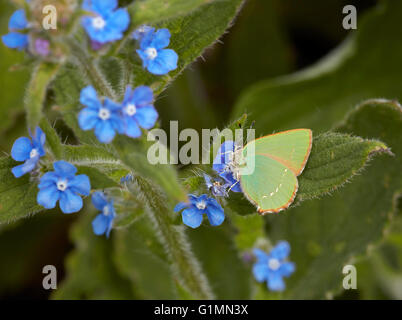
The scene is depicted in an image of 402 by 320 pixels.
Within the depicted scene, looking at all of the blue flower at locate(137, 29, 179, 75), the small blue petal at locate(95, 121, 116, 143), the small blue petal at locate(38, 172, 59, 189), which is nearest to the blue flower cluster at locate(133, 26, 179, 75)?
the blue flower at locate(137, 29, 179, 75)

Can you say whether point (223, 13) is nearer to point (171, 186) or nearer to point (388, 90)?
point (171, 186)

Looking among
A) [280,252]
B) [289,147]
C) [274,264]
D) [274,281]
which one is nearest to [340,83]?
[280,252]

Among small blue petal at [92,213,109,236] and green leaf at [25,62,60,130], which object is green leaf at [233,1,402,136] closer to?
small blue petal at [92,213,109,236]

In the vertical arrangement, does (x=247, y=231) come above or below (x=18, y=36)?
below

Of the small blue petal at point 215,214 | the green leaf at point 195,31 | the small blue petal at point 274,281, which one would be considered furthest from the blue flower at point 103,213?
the small blue petal at point 274,281

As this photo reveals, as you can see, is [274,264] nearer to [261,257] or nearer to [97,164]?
[261,257]

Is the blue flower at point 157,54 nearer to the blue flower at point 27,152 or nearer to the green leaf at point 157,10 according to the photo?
the green leaf at point 157,10
